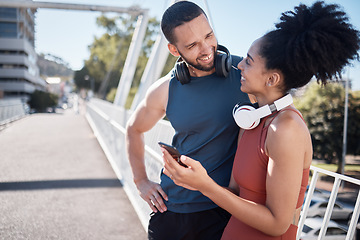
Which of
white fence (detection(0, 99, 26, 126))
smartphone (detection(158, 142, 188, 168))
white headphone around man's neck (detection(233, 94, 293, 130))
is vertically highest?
white headphone around man's neck (detection(233, 94, 293, 130))

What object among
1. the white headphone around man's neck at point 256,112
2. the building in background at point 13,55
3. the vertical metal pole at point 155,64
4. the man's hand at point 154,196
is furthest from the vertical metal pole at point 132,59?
the building in background at point 13,55

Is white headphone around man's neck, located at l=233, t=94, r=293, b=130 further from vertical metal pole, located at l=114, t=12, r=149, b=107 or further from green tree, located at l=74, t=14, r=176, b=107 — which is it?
green tree, located at l=74, t=14, r=176, b=107

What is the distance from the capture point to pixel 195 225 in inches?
81.4

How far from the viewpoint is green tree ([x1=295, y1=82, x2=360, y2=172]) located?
38.1m

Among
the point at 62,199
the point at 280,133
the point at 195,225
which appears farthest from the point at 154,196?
the point at 62,199

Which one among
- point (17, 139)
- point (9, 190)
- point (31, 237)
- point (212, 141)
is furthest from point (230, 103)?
point (17, 139)

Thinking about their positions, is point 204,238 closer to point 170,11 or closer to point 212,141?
point 212,141

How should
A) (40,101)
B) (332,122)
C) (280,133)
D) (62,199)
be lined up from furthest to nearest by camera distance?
1. (40,101)
2. (332,122)
3. (62,199)
4. (280,133)

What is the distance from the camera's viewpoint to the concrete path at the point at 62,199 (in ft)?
14.0

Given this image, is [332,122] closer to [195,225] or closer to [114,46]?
[114,46]

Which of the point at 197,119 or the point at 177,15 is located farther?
the point at 177,15

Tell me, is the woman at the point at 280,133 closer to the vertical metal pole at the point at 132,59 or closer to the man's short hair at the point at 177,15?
the man's short hair at the point at 177,15

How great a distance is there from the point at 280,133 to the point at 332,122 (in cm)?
4075

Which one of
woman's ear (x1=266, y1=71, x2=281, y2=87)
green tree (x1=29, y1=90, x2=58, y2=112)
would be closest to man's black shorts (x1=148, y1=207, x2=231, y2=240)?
woman's ear (x1=266, y1=71, x2=281, y2=87)
